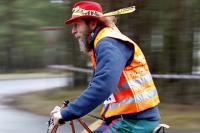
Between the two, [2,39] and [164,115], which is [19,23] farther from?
[164,115]

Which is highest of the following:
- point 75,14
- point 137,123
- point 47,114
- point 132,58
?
point 75,14

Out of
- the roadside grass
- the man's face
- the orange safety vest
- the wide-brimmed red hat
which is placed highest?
the wide-brimmed red hat

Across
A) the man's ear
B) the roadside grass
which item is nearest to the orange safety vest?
the man's ear

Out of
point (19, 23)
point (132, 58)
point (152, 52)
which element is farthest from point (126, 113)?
point (19, 23)

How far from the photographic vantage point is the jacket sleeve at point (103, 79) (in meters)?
3.19

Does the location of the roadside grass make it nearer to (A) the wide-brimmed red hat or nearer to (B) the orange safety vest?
(B) the orange safety vest

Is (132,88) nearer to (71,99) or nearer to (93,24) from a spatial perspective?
(93,24)

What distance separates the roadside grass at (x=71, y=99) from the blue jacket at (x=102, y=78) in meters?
5.55

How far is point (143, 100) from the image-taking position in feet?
11.1

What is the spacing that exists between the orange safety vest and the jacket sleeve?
0.11m

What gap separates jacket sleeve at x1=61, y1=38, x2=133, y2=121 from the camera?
10.5 feet

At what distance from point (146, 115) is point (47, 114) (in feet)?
23.6

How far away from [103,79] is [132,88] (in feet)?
0.86

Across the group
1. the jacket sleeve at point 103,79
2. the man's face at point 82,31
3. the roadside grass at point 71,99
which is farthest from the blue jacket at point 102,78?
the roadside grass at point 71,99
